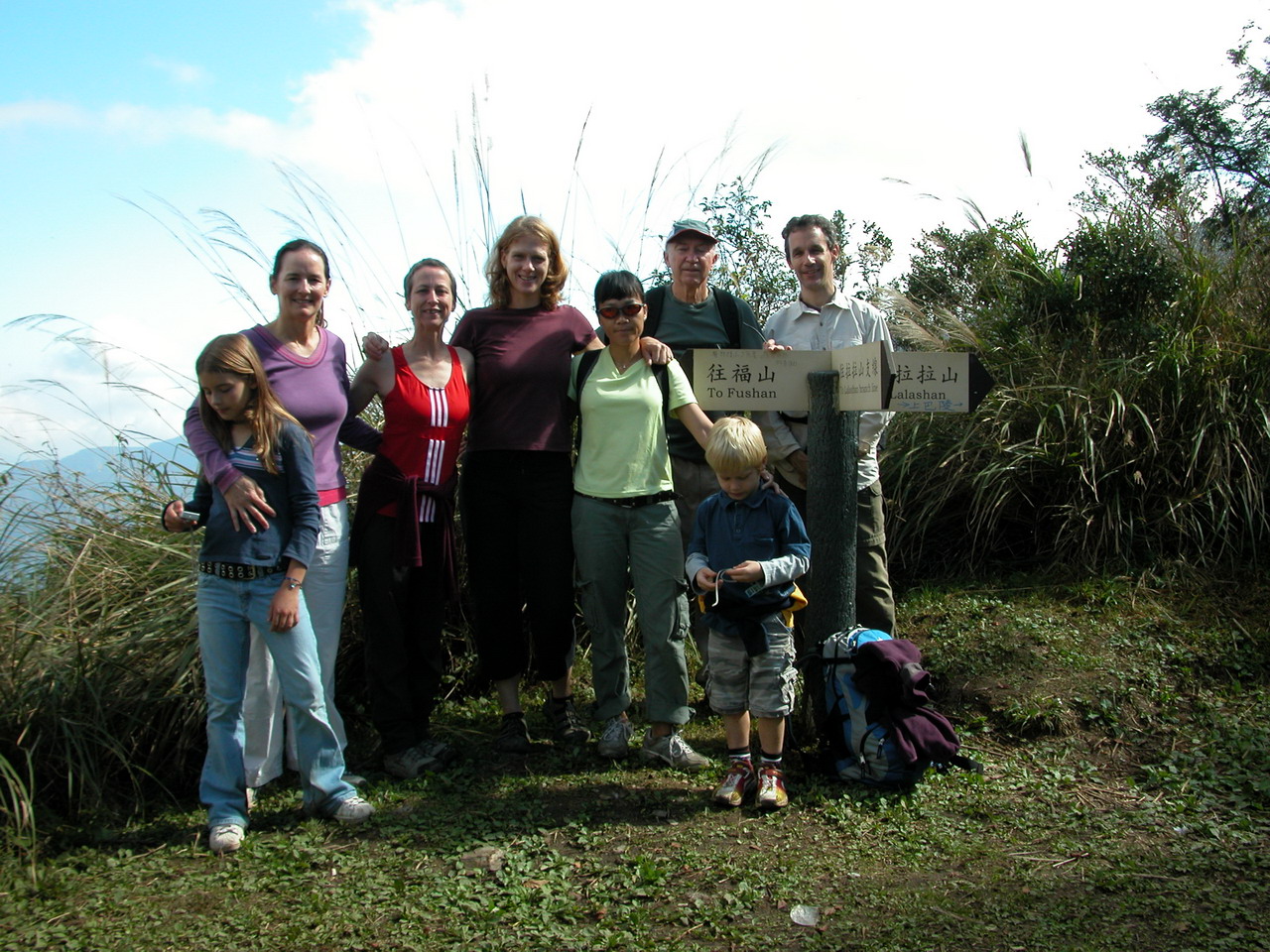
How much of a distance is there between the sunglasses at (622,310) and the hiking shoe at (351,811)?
200 centimetres

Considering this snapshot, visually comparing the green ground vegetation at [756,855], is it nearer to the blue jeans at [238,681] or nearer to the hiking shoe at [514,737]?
the hiking shoe at [514,737]

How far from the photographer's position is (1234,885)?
2766 millimetres

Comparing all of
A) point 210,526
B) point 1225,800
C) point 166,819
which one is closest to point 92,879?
point 166,819

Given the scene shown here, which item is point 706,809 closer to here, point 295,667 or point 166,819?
point 295,667

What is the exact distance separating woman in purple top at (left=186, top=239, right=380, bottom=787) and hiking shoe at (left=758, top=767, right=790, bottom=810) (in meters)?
1.55

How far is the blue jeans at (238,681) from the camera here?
314 centimetres

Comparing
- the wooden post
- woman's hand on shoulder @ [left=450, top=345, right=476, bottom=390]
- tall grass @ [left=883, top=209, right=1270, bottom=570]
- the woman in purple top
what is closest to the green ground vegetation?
the woman in purple top

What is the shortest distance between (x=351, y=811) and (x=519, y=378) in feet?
5.62

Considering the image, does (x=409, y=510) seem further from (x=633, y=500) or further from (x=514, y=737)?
(x=514, y=737)

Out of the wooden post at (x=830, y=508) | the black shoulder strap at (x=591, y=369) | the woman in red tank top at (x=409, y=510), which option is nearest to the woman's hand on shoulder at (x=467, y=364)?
the woman in red tank top at (x=409, y=510)

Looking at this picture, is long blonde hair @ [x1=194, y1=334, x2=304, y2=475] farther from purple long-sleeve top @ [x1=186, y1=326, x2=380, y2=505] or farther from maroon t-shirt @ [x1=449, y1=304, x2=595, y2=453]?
maroon t-shirt @ [x1=449, y1=304, x2=595, y2=453]

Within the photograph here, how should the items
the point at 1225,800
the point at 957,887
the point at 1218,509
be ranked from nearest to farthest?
the point at 957,887
the point at 1225,800
the point at 1218,509

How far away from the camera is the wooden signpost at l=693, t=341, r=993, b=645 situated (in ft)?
11.9

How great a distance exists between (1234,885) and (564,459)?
8.71ft
